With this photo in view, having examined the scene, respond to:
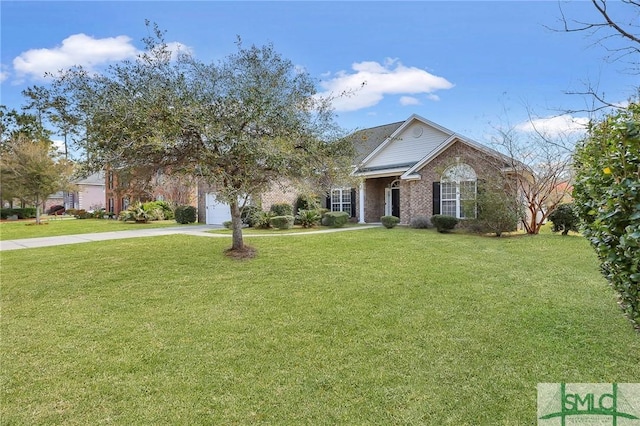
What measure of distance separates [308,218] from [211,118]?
11.0 metres

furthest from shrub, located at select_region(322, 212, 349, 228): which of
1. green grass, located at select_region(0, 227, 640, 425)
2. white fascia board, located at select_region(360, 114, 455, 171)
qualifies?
green grass, located at select_region(0, 227, 640, 425)

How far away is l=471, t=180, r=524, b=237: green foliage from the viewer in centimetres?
1346

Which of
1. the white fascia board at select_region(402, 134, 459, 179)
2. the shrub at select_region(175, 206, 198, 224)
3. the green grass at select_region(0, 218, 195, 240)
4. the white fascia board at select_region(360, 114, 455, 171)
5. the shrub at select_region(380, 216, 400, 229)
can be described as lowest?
the green grass at select_region(0, 218, 195, 240)

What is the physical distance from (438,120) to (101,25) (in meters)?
15.2

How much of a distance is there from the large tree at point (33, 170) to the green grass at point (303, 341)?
1879 centimetres

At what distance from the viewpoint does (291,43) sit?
10.1 meters

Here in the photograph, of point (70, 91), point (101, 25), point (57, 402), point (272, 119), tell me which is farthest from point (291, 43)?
point (57, 402)

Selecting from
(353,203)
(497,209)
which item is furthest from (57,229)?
(497,209)

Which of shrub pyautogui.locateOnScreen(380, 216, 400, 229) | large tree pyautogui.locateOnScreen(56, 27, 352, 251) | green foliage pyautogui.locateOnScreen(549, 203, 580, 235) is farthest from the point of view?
shrub pyautogui.locateOnScreen(380, 216, 400, 229)

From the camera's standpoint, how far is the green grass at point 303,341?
3080mm

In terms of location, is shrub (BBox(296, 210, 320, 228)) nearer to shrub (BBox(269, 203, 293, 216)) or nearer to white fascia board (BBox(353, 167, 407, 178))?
shrub (BBox(269, 203, 293, 216))

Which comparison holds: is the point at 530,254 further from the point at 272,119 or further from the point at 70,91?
the point at 70,91

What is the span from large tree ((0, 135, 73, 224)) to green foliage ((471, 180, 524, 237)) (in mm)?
23829

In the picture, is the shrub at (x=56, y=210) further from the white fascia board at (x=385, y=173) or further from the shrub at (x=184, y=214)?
the white fascia board at (x=385, y=173)
